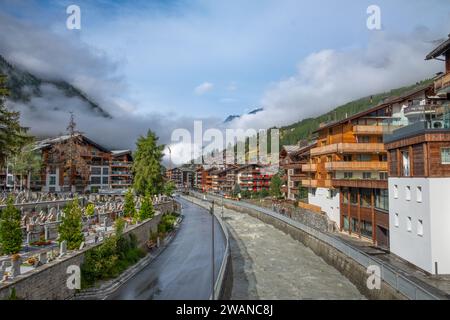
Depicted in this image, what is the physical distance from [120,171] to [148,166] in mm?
32595

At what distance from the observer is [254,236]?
53156 millimetres

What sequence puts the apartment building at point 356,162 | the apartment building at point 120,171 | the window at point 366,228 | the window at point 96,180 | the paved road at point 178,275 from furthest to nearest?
1. the apartment building at point 120,171
2. the window at point 96,180
3. the apartment building at point 356,162
4. the window at point 366,228
5. the paved road at point 178,275

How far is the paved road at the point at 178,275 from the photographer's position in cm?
2644

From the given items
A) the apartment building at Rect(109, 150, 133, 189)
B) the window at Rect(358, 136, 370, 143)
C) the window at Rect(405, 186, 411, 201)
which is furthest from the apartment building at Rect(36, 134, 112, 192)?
the window at Rect(405, 186, 411, 201)

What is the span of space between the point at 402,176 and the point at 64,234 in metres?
26.6

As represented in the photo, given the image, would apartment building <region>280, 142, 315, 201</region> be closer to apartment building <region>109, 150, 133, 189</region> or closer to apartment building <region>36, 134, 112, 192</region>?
apartment building <region>36, 134, 112, 192</region>

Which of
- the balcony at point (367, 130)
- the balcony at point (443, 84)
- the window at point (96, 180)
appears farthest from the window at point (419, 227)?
the window at point (96, 180)

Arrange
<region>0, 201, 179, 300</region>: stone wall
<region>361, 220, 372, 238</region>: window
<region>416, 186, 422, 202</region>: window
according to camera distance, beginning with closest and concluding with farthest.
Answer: <region>0, 201, 179, 300</region>: stone wall → <region>416, 186, 422, 202</region>: window → <region>361, 220, 372, 238</region>: window

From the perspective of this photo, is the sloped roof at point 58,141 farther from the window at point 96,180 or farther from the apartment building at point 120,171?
the window at point 96,180

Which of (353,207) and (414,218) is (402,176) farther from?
(353,207)

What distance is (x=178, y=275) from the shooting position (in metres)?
32.0

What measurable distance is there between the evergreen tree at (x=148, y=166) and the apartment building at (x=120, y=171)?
2775 centimetres

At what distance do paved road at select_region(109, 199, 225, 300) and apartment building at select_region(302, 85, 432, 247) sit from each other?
628 inches

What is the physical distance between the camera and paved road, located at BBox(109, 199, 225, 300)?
86.7 feet
